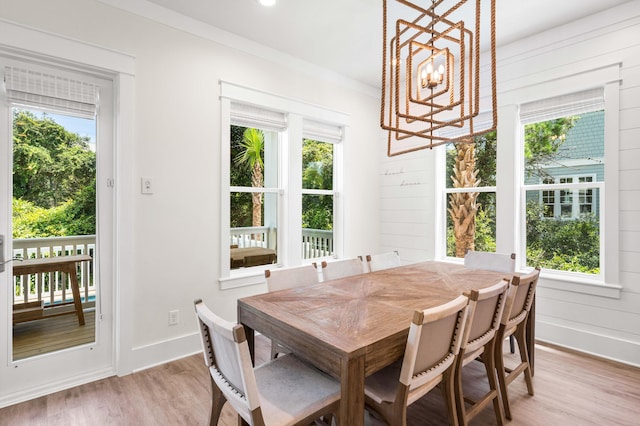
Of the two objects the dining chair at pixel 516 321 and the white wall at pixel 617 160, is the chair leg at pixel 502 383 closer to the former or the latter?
the dining chair at pixel 516 321

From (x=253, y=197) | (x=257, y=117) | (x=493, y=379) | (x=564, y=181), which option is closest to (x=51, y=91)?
(x=257, y=117)

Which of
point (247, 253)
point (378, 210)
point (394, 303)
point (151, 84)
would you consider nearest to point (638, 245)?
point (394, 303)

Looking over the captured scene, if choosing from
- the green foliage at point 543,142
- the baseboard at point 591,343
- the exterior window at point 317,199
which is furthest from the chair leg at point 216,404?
the green foliage at point 543,142

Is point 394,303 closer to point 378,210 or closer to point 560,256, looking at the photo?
point 560,256

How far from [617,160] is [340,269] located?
2490 mm

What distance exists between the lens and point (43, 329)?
7.93 feet

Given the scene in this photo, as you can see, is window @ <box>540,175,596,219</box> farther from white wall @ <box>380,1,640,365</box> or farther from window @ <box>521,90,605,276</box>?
white wall @ <box>380,1,640,365</box>

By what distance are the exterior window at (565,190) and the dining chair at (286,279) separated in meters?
2.41

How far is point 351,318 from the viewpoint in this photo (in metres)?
1.64

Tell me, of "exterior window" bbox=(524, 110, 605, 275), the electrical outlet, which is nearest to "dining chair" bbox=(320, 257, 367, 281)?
the electrical outlet

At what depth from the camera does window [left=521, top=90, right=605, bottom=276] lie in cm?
301

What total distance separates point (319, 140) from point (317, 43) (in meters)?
1.09

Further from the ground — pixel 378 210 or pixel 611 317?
pixel 378 210

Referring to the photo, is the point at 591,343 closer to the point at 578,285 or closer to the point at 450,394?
the point at 578,285
